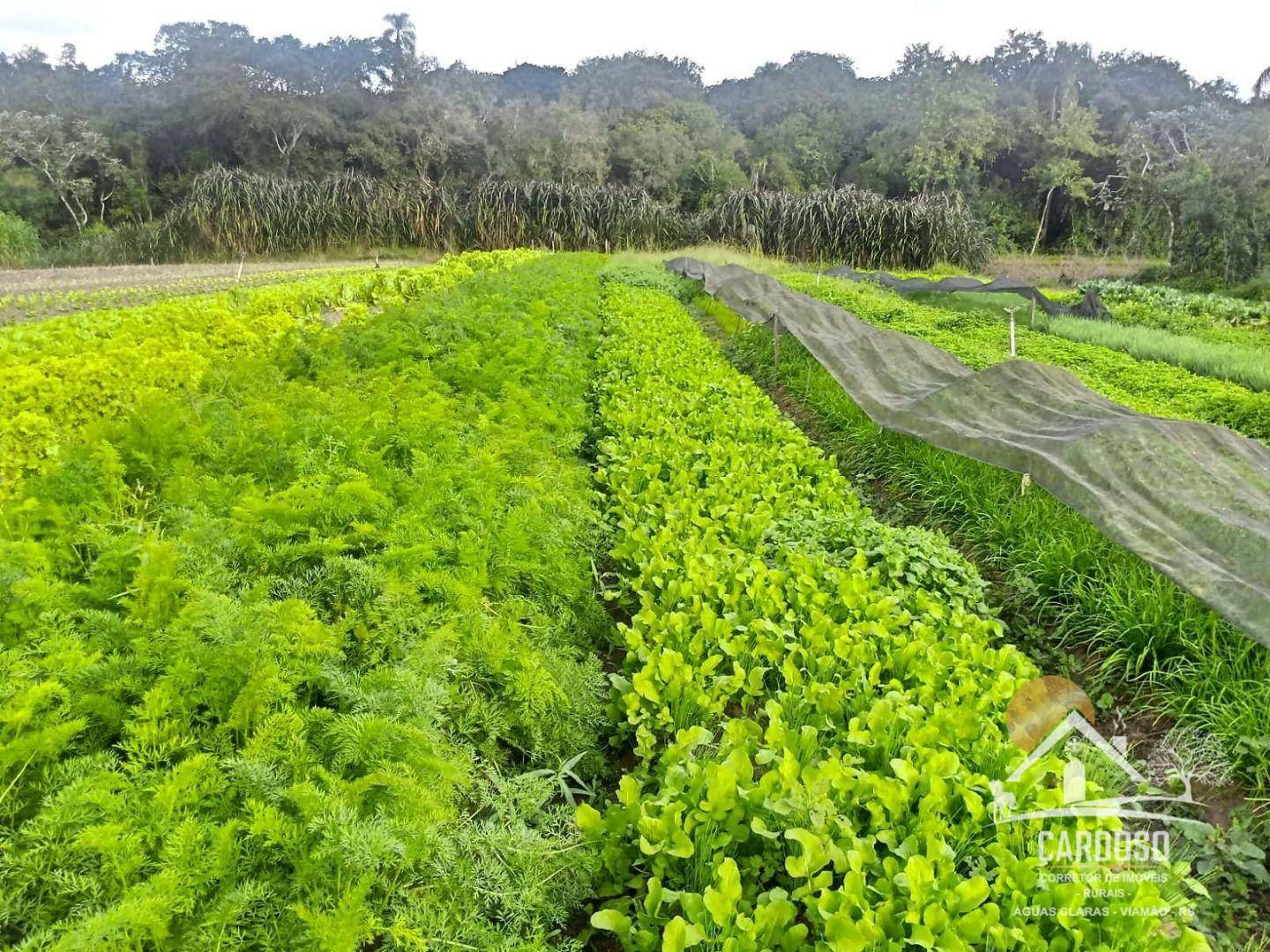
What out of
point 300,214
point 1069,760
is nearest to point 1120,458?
point 1069,760

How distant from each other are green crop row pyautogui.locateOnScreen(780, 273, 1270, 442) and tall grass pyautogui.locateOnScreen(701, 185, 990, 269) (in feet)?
35.3

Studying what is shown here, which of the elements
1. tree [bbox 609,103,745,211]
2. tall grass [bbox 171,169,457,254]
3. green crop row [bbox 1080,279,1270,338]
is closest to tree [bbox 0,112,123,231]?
tall grass [bbox 171,169,457,254]

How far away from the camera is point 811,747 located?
8.26 feet

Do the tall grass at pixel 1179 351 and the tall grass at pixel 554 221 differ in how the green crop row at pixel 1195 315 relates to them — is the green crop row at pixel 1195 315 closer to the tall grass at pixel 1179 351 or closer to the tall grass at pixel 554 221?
the tall grass at pixel 1179 351

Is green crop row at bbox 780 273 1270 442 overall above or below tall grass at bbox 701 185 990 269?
below

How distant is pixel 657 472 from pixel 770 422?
1.81 meters

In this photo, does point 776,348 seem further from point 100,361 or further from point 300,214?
point 300,214

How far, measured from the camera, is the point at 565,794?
102 inches

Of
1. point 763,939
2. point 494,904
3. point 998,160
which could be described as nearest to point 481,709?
point 494,904

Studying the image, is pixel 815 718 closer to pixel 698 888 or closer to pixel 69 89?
pixel 698 888

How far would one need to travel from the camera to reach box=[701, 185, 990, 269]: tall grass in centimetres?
2813

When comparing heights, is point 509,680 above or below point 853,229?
below

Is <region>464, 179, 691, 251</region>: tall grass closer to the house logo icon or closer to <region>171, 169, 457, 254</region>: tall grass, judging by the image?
<region>171, 169, 457, 254</region>: tall grass

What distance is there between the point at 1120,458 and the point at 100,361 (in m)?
6.64
